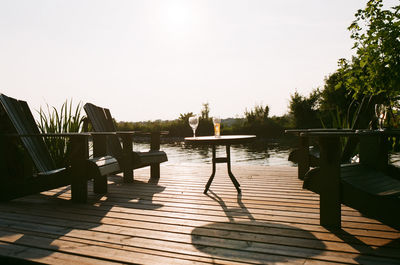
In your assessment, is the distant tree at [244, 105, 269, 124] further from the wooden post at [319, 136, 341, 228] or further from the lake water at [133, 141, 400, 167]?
the wooden post at [319, 136, 341, 228]

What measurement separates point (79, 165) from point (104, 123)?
1.52 metres

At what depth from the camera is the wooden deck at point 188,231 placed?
5.35 feet

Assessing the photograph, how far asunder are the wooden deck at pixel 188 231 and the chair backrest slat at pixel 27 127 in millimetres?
396

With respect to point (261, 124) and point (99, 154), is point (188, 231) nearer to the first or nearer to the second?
point (99, 154)

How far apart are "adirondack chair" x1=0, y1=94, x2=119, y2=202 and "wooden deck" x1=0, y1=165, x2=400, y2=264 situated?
0.57ft

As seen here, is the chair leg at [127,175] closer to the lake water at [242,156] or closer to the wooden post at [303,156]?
the lake water at [242,156]

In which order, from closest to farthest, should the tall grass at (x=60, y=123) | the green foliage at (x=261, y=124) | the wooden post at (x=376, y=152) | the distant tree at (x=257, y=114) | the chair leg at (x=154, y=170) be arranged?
the wooden post at (x=376, y=152) < the tall grass at (x=60, y=123) < the chair leg at (x=154, y=170) < the green foliage at (x=261, y=124) < the distant tree at (x=257, y=114)

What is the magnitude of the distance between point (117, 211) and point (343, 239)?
1.82 m

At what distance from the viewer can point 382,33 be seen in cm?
305

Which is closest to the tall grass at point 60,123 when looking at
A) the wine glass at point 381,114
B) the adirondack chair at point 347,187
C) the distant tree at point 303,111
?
the adirondack chair at point 347,187

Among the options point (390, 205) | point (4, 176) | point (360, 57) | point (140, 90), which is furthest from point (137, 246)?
point (140, 90)

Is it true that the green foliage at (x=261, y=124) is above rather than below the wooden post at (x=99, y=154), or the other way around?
above

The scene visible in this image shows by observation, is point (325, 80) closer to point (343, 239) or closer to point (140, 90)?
point (140, 90)

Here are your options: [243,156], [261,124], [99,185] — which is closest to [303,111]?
[261,124]
